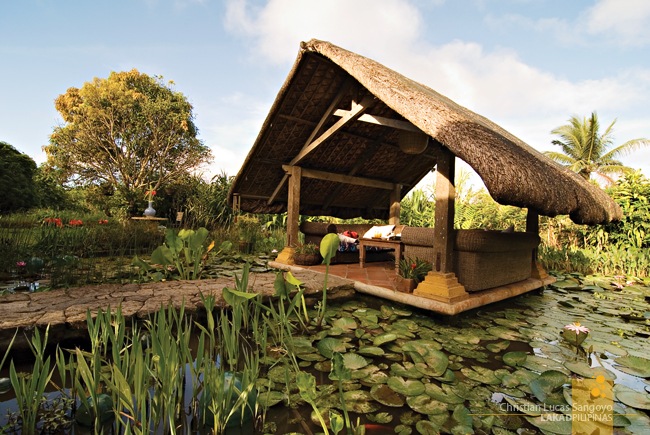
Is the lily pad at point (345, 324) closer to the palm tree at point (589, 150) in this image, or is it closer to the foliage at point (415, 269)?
the foliage at point (415, 269)

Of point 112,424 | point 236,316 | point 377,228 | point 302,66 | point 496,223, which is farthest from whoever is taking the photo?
point 496,223

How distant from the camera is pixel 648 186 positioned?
5887mm

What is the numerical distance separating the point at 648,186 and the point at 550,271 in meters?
2.32

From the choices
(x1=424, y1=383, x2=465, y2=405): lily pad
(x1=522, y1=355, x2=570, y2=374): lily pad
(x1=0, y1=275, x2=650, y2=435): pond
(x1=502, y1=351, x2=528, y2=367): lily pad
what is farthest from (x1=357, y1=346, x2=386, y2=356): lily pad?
(x1=522, y1=355, x2=570, y2=374): lily pad

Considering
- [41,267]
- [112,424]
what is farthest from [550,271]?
[41,267]

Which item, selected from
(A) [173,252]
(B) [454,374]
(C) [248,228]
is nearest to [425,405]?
(B) [454,374]

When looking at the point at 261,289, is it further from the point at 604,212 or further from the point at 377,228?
the point at 604,212

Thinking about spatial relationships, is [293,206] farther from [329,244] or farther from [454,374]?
[454,374]

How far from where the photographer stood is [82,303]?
91.9 inches

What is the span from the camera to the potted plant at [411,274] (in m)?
3.28

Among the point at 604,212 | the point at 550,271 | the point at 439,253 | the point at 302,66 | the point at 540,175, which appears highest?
the point at 302,66

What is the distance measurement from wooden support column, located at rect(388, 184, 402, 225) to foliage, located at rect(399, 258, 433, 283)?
128 inches

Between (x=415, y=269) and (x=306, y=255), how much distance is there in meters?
1.99

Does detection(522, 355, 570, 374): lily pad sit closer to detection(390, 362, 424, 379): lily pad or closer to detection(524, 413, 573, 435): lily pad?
detection(524, 413, 573, 435): lily pad
